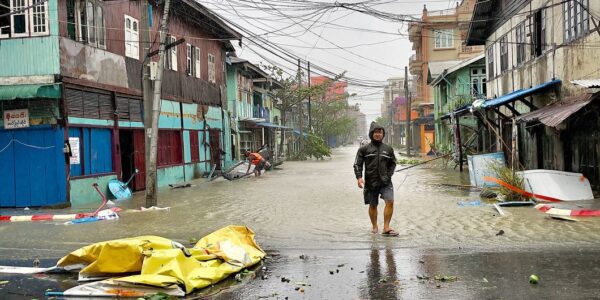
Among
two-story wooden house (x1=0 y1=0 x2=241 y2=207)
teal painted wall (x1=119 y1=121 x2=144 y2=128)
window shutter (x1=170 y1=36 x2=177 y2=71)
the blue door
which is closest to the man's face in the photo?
two-story wooden house (x1=0 y1=0 x2=241 y2=207)

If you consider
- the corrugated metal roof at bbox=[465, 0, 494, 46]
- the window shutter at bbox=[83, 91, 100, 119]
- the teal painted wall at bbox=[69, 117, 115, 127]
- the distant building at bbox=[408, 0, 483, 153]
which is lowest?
the teal painted wall at bbox=[69, 117, 115, 127]

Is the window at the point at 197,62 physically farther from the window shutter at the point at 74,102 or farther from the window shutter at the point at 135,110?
the window shutter at the point at 74,102

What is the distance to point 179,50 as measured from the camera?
75.9 ft

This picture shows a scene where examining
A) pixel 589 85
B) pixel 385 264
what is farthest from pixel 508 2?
pixel 385 264

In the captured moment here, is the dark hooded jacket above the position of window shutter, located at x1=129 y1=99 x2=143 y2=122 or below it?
below

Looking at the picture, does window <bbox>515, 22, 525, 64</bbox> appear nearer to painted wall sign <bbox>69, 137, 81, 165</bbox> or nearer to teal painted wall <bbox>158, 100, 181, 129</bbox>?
teal painted wall <bbox>158, 100, 181, 129</bbox>

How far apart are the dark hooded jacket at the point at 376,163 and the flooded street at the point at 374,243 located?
0.92 meters

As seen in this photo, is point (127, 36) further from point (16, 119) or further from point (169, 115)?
point (16, 119)

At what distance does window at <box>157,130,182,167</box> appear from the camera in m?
21.2

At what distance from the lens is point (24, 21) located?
14.0m

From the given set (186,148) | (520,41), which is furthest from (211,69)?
(520,41)

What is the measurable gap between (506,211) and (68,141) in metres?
11.1

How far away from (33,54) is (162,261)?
34.7ft

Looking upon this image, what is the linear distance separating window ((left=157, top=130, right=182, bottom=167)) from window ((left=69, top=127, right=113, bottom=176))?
3996 mm
